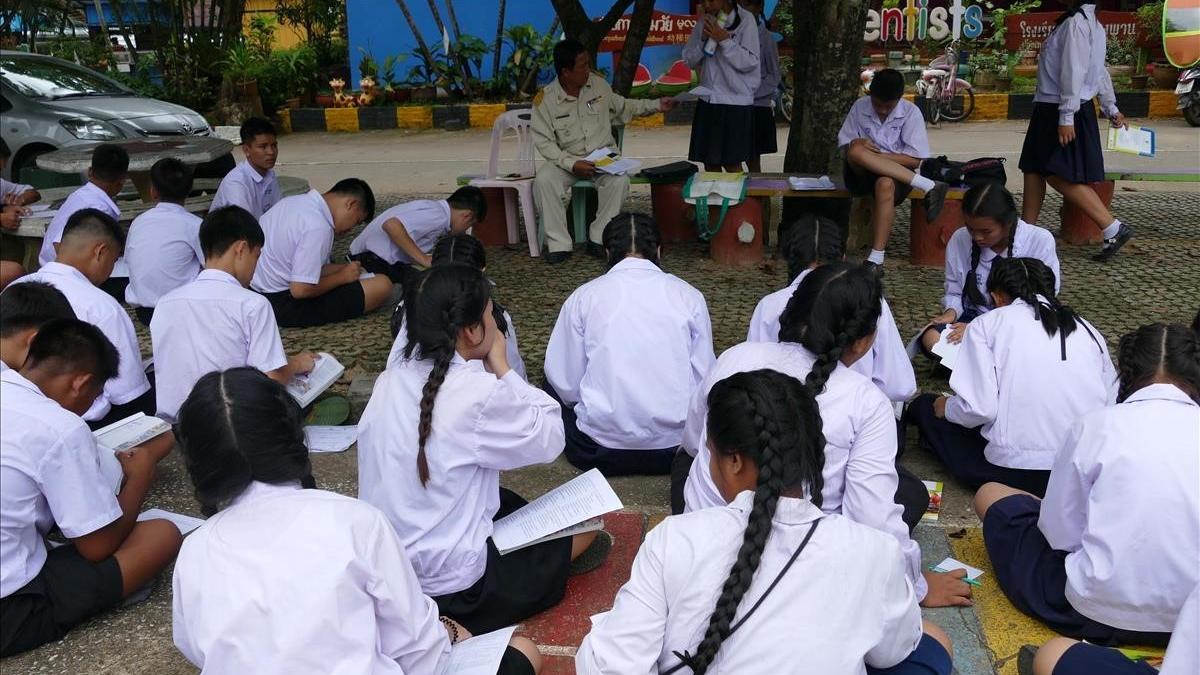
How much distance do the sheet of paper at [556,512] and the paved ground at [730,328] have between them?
306 millimetres

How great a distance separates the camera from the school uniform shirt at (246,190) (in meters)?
5.75

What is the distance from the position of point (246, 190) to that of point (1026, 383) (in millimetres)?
4372

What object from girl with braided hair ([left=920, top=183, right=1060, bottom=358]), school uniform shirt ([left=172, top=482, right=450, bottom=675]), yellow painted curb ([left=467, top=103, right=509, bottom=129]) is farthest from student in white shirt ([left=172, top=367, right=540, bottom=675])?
yellow painted curb ([left=467, top=103, right=509, bottom=129])

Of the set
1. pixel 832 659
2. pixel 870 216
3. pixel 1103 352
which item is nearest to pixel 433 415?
pixel 832 659

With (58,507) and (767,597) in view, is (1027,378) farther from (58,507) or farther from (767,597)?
(58,507)

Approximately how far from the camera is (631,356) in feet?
11.0

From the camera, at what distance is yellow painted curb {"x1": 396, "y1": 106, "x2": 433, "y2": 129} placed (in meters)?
13.2

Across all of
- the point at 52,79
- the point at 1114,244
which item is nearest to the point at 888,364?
the point at 1114,244

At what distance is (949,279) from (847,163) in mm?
1725

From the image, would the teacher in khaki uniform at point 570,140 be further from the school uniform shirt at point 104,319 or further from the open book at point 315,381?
the school uniform shirt at point 104,319

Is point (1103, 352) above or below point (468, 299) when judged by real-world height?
below

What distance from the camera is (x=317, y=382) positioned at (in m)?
4.02

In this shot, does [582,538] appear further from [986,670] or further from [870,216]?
[870,216]

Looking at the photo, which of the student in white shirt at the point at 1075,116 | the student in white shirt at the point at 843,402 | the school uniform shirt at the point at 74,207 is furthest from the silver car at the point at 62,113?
the student in white shirt at the point at 843,402
